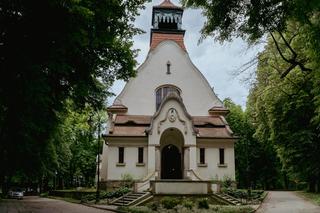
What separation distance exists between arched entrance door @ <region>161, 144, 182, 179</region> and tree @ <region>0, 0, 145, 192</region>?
17464 millimetres

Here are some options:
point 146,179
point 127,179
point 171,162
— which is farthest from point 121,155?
point 171,162

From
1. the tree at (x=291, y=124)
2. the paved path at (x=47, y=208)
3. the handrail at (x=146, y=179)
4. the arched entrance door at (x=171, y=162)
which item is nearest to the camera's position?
the paved path at (x=47, y=208)

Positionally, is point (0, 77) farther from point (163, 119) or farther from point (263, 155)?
point (263, 155)

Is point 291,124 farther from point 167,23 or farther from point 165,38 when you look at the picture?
point 167,23

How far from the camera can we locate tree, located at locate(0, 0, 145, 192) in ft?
35.3

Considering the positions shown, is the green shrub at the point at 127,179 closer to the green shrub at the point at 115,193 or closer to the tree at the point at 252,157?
the green shrub at the point at 115,193

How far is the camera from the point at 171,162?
106ft

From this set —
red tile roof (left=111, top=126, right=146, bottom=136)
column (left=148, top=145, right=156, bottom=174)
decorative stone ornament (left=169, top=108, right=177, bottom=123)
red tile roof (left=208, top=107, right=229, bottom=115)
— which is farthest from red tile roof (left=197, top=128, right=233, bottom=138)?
red tile roof (left=111, top=126, right=146, bottom=136)

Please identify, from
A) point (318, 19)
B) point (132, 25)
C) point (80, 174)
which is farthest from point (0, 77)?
point (80, 174)

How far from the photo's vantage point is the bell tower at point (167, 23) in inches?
1511

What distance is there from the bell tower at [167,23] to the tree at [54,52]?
75.2 ft

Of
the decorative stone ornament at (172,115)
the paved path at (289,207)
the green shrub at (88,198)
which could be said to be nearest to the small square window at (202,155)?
the decorative stone ornament at (172,115)

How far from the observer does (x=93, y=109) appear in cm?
1811

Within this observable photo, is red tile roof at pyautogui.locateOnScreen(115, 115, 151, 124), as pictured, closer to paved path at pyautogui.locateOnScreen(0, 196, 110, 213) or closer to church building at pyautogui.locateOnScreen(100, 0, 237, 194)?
church building at pyautogui.locateOnScreen(100, 0, 237, 194)
